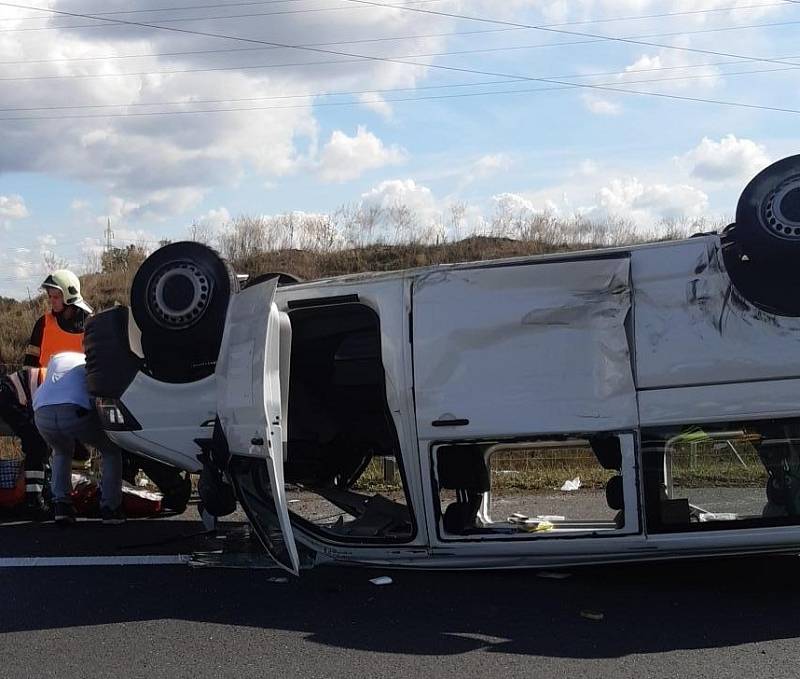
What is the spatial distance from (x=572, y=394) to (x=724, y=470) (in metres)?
0.87

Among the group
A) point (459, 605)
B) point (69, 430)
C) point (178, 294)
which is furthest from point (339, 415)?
point (459, 605)

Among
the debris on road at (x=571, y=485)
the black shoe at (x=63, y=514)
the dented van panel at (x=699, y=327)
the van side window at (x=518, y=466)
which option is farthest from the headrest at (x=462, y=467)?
the black shoe at (x=63, y=514)

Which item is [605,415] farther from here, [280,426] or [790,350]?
[280,426]

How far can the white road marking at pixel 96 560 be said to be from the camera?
5.98m

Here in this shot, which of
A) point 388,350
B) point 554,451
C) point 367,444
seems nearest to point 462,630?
point 554,451

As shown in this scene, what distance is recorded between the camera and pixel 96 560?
20.0 feet

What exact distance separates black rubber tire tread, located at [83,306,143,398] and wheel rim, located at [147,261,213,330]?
0.33 meters

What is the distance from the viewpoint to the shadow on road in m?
4.38

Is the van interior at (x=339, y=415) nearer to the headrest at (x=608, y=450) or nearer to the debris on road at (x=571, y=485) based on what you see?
the debris on road at (x=571, y=485)

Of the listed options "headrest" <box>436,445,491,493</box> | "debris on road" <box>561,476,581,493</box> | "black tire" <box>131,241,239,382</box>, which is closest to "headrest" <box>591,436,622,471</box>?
"headrest" <box>436,445,491,493</box>

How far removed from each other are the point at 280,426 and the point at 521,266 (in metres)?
1.51

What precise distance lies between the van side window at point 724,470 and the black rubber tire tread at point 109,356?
11.2ft

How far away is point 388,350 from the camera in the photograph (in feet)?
16.7

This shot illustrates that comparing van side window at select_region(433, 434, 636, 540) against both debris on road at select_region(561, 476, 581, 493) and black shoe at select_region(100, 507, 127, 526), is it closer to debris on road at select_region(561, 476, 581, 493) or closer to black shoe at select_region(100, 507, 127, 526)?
debris on road at select_region(561, 476, 581, 493)
